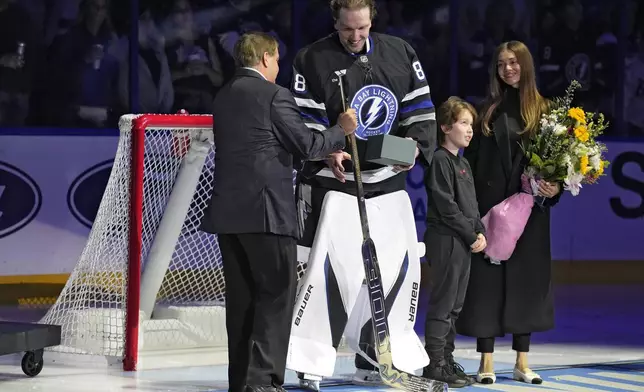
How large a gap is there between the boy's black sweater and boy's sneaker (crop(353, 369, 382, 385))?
685 millimetres

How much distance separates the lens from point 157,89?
10.3 metres

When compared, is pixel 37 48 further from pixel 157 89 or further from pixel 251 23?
pixel 251 23

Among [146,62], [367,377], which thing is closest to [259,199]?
[367,377]

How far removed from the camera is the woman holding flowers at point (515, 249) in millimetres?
6449

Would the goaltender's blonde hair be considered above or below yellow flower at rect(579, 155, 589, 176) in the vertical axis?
above

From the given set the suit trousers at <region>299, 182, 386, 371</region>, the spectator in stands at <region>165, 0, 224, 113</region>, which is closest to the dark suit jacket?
the suit trousers at <region>299, 182, 386, 371</region>

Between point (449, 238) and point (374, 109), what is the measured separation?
707 millimetres

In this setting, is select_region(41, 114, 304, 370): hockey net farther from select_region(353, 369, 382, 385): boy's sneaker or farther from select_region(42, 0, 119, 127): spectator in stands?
select_region(42, 0, 119, 127): spectator in stands

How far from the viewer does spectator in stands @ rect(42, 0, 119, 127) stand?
998 centimetres

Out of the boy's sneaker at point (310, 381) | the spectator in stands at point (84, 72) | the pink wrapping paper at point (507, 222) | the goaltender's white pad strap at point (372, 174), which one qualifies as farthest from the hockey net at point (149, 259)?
the spectator in stands at point (84, 72)

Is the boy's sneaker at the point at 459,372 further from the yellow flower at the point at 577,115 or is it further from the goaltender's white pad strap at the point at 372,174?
the yellow flower at the point at 577,115

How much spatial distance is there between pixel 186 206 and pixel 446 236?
1974 mm

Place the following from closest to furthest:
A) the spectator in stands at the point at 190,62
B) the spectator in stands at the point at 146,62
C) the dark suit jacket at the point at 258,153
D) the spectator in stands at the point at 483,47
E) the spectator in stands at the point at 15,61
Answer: the dark suit jacket at the point at 258,153 → the spectator in stands at the point at 15,61 → the spectator in stands at the point at 146,62 → the spectator in stands at the point at 190,62 → the spectator in stands at the point at 483,47

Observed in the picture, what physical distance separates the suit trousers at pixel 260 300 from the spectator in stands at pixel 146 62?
473 centimetres
